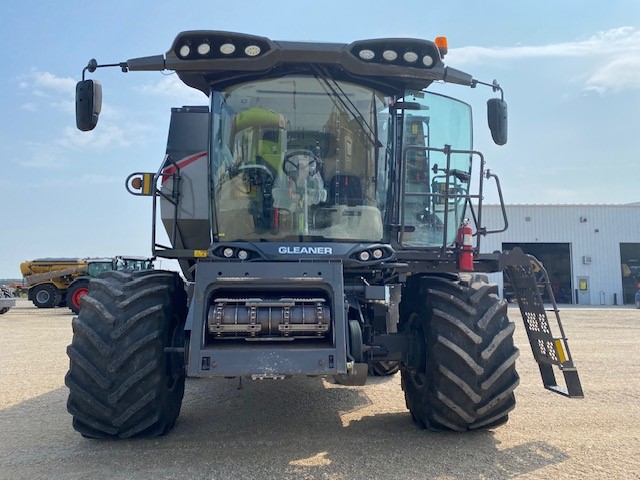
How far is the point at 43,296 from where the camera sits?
24828mm

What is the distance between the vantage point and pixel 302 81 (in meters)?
4.68

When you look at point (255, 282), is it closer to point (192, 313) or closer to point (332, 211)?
point (192, 313)

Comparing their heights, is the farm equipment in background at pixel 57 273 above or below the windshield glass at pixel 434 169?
below

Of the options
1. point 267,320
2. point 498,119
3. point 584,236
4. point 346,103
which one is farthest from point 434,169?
point 584,236

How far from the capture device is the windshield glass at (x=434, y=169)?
532 cm

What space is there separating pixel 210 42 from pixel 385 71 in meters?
1.46

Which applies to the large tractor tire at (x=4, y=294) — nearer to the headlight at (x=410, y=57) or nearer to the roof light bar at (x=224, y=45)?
the roof light bar at (x=224, y=45)

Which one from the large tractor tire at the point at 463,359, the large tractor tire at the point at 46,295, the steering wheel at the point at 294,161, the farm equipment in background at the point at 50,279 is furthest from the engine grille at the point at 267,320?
the large tractor tire at the point at 46,295

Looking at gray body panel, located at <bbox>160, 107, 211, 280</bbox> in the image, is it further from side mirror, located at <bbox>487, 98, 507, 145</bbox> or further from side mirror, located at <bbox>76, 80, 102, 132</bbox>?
side mirror, located at <bbox>487, 98, 507, 145</bbox>

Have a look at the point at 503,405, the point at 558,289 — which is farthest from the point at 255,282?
the point at 558,289

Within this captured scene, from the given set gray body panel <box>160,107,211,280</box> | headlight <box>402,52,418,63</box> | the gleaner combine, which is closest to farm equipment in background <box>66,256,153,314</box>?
gray body panel <box>160,107,211,280</box>

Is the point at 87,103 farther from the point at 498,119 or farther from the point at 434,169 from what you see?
the point at 498,119

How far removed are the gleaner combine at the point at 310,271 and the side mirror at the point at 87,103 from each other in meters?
0.02

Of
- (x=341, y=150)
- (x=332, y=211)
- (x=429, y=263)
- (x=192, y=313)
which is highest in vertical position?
(x=341, y=150)
